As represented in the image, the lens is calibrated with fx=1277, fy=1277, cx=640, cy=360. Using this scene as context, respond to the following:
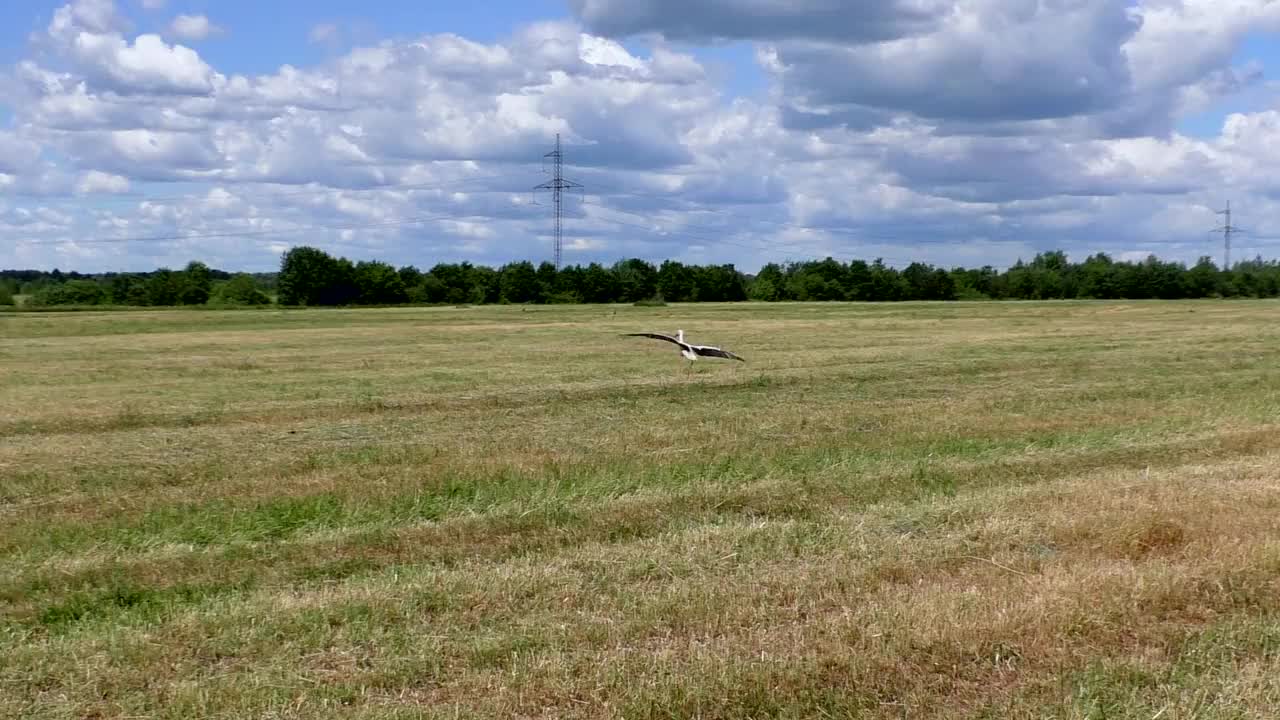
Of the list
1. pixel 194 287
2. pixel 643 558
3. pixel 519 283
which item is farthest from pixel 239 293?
pixel 643 558

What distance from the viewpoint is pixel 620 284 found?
128 m

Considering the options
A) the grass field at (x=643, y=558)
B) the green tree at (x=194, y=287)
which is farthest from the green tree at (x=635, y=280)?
the grass field at (x=643, y=558)

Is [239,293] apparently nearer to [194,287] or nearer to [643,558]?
[194,287]

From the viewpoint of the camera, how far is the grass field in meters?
6.10

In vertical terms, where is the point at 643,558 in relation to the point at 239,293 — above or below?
below

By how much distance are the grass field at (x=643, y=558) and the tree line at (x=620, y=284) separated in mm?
101644

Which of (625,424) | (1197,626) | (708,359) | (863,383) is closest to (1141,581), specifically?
(1197,626)

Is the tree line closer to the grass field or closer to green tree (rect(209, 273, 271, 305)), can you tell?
green tree (rect(209, 273, 271, 305))

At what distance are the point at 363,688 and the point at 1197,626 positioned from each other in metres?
4.50

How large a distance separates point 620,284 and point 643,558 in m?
120

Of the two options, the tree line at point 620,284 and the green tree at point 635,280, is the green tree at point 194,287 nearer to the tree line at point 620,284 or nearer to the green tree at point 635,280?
the tree line at point 620,284

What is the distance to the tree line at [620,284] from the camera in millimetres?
118625

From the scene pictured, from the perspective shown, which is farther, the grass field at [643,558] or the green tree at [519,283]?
the green tree at [519,283]

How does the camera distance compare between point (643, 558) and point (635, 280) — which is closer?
point (643, 558)
